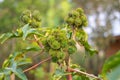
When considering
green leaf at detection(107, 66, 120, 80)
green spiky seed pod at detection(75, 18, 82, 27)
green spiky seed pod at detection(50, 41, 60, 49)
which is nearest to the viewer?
green leaf at detection(107, 66, 120, 80)

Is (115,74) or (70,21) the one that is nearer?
(115,74)

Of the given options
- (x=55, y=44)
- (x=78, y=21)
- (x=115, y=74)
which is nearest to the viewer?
(x=115, y=74)

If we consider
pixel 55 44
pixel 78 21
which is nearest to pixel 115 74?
pixel 55 44

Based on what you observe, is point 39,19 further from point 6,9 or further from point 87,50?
point 6,9

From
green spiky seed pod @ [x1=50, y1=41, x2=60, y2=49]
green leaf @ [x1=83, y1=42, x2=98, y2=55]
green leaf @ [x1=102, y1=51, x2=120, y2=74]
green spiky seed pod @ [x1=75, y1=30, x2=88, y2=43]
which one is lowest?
green leaf @ [x1=102, y1=51, x2=120, y2=74]

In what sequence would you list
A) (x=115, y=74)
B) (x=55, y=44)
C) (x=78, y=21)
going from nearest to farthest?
1. (x=115, y=74)
2. (x=55, y=44)
3. (x=78, y=21)

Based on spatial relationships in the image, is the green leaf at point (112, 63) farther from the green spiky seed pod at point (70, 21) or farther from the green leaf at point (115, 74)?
the green spiky seed pod at point (70, 21)

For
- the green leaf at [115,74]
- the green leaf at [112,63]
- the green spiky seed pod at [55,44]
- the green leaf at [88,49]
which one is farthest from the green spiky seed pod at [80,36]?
the green leaf at [115,74]

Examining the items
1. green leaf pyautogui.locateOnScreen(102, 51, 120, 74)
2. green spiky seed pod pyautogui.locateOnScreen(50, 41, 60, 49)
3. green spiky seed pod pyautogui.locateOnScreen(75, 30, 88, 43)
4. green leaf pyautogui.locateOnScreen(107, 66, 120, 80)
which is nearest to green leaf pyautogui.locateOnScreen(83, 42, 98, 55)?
green spiky seed pod pyautogui.locateOnScreen(75, 30, 88, 43)

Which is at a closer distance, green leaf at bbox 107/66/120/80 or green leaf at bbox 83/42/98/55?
green leaf at bbox 107/66/120/80

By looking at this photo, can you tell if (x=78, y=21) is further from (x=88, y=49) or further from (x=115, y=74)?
(x=115, y=74)

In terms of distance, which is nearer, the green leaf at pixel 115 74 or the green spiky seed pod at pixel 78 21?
the green leaf at pixel 115 74

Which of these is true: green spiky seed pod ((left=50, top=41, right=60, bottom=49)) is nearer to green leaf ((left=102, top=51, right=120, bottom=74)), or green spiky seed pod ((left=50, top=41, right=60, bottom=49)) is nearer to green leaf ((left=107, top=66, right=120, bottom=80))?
green leaf ((left=102, top=51, right=120, bottom=74))

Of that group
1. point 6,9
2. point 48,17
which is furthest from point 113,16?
point 6,9
